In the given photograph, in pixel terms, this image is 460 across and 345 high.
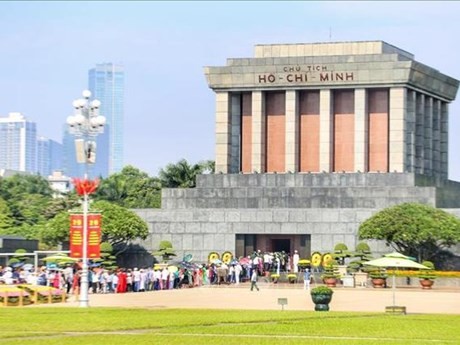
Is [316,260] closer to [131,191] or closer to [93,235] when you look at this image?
[93,235]

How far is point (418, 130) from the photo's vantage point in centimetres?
10288

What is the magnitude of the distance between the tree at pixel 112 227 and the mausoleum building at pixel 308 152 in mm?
3212

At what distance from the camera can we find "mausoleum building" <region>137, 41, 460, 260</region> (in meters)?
93.6

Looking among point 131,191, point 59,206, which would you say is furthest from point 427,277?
point 131,191

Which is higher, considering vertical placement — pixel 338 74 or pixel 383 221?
pixel 338 74

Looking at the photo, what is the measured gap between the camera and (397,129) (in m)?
97.6

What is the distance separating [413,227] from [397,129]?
13.4 metres

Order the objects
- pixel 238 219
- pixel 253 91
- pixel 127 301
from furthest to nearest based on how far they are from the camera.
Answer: pixel 253 91, pixel 238 219, pixel 127 301

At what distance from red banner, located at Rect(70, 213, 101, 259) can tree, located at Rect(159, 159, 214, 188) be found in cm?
5276

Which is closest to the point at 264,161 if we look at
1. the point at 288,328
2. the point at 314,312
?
the point at 314,312

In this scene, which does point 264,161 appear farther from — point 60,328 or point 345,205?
point 60,328

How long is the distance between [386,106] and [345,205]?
8790mm

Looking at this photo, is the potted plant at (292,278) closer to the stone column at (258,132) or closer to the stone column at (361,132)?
the stone column at (361,132)

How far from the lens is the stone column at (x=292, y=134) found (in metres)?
100
